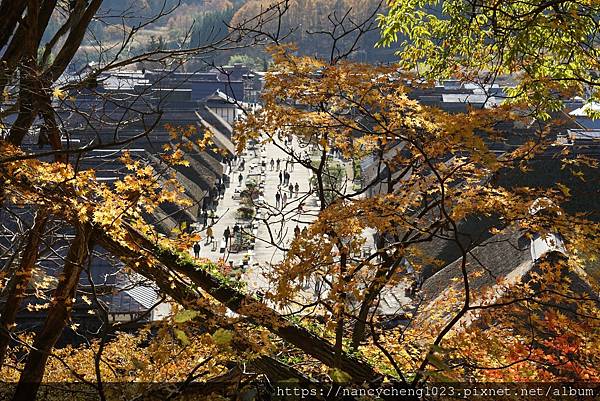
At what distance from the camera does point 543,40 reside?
6.77 meters

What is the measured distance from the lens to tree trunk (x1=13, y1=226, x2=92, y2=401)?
5684 millimetres

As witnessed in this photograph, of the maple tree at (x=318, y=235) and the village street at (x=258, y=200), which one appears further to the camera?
the village street at (x=258, y=200)

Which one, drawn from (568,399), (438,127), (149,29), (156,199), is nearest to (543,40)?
(438,127)

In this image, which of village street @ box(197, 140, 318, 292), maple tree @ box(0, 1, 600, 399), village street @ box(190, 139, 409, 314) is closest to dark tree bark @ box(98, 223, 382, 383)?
maple tree @ box(0, 1, 600, 399)

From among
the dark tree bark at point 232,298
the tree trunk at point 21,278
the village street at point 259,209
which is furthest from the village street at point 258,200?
the tree trunk at point 21,278

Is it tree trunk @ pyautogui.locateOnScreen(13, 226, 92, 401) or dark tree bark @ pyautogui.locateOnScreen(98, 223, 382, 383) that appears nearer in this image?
dark tree bark @ pyautogui.locateOnScreen(98, 223, 382, 383)

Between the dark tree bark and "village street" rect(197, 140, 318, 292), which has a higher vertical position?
"village street" rect(197, 140, 318, 292)

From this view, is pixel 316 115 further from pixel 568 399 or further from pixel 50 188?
pixel 568 399

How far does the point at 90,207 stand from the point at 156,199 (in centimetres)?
102

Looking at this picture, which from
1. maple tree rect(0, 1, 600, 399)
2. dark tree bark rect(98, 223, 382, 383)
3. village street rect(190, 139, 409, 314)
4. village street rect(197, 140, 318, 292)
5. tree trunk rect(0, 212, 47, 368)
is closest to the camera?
maple tree rect(0, 1, 600, 399)

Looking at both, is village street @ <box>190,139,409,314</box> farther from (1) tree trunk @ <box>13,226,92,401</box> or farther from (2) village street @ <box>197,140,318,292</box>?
(1) tree trunk @ <box>13,226,92,401</box>

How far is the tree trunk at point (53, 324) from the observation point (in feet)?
18.6

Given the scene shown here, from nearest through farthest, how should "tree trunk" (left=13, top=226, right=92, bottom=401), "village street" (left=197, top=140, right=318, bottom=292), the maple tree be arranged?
the maple tree
"tree trunk" (left=13, top=226, right=92, bottom=401)
"village street" (left=197, top=140, right=318, bottom=292)

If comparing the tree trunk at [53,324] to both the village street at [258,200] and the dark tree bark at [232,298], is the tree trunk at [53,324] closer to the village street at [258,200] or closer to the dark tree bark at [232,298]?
the dark tree bark at [232,298]
